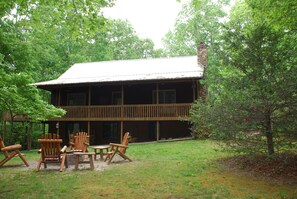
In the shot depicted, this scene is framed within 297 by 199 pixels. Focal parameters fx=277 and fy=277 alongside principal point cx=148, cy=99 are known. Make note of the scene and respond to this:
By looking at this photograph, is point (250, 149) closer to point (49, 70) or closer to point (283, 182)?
point (283, 182)

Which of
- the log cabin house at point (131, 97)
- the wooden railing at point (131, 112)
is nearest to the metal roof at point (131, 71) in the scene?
the log cabin house at point (131, 97)

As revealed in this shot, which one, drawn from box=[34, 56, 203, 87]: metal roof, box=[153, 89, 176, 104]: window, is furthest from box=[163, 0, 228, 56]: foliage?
box=[153, 89, 176, 104]: window

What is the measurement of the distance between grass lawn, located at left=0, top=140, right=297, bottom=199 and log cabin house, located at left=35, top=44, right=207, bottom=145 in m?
9.01

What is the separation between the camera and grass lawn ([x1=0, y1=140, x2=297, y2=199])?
17.0 ft

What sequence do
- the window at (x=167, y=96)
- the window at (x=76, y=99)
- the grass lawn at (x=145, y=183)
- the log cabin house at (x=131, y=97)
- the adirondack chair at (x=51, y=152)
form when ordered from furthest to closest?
the window at (x=76, y=99), the window at (x=167, y=96), the log cabin house at (x=131, y=97), the adirondack chair at (x=51, y=152), the grass lawn at (x=145, y=183)

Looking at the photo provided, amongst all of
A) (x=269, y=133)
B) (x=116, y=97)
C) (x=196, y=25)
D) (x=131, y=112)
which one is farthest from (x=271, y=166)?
(x=196, y=25)

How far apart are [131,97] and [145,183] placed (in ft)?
47.1

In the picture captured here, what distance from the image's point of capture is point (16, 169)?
827 centimetres

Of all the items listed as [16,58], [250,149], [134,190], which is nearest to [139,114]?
[16,58]

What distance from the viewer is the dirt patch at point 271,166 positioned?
6.21 m

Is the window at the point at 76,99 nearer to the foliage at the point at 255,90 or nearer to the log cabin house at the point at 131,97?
the log cabin house at the point at 131,97

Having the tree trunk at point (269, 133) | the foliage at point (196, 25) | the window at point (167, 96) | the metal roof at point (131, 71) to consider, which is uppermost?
the foliage at point (196, 25)

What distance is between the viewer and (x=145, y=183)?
5.99 m

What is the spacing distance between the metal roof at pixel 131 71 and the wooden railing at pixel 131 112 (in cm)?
178
